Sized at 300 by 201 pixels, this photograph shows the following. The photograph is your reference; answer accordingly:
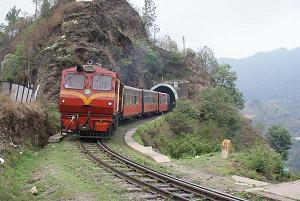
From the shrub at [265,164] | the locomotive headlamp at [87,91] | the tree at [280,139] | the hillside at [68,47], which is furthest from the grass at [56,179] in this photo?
the tree at [280,139]

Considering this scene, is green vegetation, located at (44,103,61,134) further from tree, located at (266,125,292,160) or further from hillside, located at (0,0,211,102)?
tree, located at (266,125,292,160)

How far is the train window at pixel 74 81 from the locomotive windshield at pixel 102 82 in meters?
0.63

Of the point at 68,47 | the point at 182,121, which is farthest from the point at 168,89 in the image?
the point at 68,47

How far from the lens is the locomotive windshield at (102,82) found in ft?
64.3

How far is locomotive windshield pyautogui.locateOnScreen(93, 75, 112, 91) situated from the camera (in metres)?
19.6

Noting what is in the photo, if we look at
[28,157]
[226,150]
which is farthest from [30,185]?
[226,150]

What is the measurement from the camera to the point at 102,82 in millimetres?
19703

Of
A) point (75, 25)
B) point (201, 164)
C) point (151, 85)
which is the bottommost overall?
point (201, 164)

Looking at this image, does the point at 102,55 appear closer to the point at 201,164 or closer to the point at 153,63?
the point at 201,164

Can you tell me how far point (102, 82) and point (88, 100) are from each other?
1127 millimetres

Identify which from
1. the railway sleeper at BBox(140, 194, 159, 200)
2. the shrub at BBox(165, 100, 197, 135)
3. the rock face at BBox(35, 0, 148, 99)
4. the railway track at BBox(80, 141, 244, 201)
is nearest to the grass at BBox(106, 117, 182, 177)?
the railway track at BBox(80, 141, 244, 201)

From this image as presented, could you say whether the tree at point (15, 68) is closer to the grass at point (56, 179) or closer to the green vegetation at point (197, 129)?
the green vegetation at point (197, 129)

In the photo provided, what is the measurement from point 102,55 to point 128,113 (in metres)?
10.5

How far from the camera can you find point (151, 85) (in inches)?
2726
